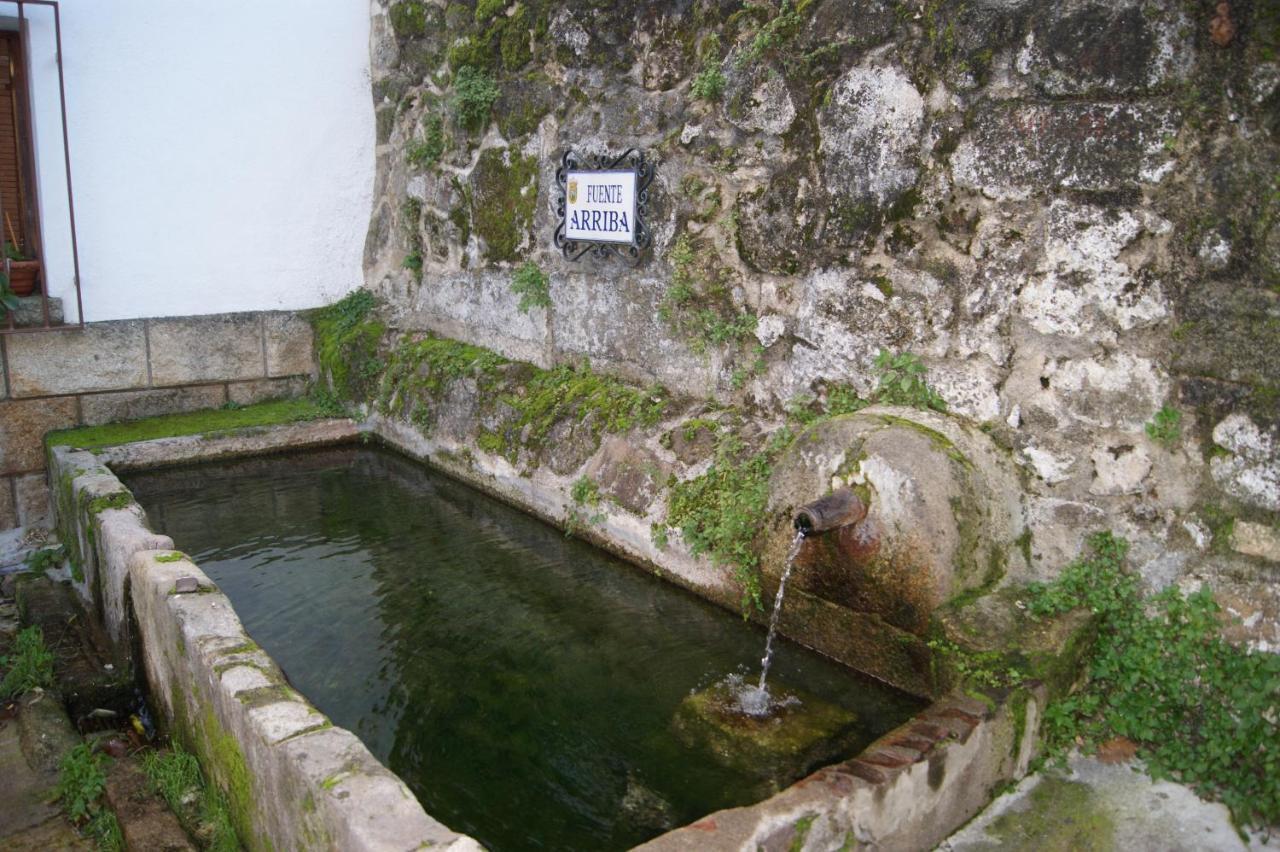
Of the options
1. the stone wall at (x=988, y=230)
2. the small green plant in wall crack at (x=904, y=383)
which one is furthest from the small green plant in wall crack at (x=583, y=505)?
the small green plant in wall crack at (x=904, y=383)

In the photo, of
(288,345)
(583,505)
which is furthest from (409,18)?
(583,505)

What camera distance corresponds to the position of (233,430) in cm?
602

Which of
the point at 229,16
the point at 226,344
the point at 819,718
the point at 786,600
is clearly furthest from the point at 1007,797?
the point at 229,16

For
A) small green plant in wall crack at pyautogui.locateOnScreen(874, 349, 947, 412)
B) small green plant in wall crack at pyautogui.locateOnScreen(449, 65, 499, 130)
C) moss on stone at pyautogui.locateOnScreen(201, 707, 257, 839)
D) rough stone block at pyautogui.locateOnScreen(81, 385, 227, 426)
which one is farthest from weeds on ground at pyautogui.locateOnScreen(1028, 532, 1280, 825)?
rough stone block at pyautogui.locateOnScreen(81, 385, 227, 426)

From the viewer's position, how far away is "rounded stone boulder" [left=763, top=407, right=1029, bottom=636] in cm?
321

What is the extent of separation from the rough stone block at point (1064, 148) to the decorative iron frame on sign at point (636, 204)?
175 cm

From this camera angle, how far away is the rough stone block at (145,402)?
6.06 metres

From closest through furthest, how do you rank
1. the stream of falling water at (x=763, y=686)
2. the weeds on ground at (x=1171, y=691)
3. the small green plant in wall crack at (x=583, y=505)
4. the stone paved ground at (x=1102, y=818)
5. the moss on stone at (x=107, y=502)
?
the stone paved ground at (x=1102, y=818), the weeds on ground at (x=1171, y=691), the stream of falling water at (x=763, y=686), the moss on stone at (x=107, y=502), the small green plant in wall crack at (x=583, y=505)

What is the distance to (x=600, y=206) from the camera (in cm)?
503

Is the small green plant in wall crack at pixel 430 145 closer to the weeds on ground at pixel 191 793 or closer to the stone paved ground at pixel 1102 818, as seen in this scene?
the weeds on ground at pixel 191 793

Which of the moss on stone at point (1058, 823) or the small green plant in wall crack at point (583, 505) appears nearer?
the moss on stone at point (1058, 823)

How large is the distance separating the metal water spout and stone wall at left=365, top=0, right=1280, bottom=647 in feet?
1.83

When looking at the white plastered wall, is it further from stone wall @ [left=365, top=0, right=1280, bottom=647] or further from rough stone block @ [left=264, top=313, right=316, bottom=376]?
stone wall @ [left=365, top=0, right=1280, bottom=647]

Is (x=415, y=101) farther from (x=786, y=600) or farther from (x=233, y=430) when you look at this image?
(x=786, y=600)
